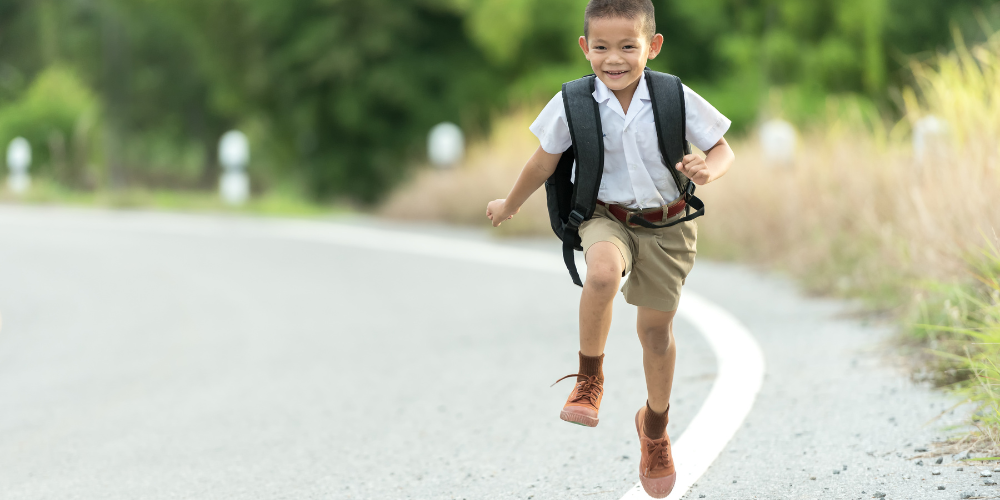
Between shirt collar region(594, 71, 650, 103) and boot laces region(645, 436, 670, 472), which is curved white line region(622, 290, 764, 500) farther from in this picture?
shirt collar region(594, 71, 650, 103)

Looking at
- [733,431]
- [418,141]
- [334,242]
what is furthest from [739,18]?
[733,431]

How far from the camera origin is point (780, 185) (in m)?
11.1

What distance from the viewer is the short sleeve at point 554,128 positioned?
345 cm

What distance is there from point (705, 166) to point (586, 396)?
0.76 m

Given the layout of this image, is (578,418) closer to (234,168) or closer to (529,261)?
(529,261)

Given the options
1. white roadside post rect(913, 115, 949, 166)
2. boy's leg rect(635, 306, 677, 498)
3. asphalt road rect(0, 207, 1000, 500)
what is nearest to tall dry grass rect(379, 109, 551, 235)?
asphalt road rect(0, 207, 1000, 500)

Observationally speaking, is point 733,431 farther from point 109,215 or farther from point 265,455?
point 109,215

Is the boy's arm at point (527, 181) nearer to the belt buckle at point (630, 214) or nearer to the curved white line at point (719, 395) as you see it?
the belt buckle at point (630, 214)

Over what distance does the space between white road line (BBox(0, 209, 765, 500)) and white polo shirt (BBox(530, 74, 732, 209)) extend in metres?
1.07

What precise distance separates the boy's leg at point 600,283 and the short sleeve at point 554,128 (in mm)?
311

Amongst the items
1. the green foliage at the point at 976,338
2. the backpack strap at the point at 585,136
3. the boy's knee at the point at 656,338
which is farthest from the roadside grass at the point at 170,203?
the backpack strap at the point at 585,136

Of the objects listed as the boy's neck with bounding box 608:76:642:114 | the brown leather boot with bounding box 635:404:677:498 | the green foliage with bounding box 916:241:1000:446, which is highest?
the boy's neck with bounding box 608:76:642:114

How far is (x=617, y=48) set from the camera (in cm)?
327

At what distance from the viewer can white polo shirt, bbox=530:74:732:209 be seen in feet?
11.2
